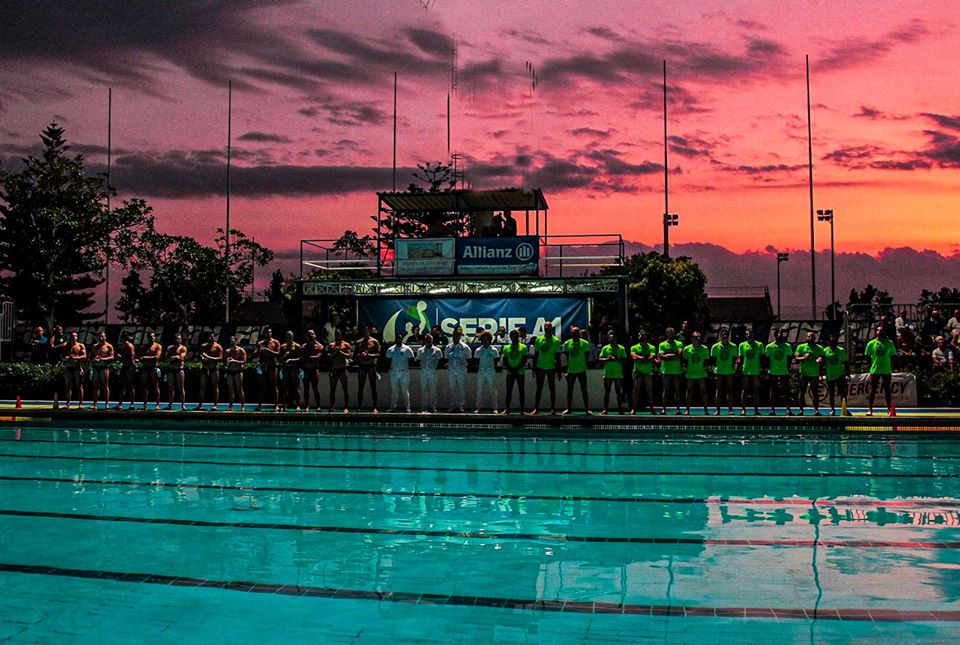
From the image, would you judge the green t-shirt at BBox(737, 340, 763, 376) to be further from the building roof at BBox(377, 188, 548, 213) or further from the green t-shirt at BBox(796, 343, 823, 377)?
the building roof at BBox(377, 188, 548, 213)

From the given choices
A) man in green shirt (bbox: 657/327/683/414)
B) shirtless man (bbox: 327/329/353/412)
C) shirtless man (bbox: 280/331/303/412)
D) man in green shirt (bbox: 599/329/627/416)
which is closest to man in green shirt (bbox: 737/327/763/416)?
man in green shirt (bbox: 657/327/683/414)

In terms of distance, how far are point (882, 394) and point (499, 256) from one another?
8112 mm

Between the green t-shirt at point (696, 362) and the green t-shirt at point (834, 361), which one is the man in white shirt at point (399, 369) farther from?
the green t-shirt at point (834, 361)

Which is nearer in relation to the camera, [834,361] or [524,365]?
[834,361]

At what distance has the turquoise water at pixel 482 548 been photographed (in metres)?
4.37

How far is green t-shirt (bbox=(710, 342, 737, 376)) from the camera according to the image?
53.1 feet

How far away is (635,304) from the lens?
39.2 m

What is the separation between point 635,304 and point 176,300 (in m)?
19.8

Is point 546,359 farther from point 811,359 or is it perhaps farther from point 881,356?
point 881,356

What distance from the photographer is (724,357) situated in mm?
16219

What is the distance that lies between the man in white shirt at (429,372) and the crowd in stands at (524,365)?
0.06ft

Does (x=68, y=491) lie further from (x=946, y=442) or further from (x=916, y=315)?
(x=916, y=315)

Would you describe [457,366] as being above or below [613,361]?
below

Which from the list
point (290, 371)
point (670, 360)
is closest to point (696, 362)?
point (670, 360)
